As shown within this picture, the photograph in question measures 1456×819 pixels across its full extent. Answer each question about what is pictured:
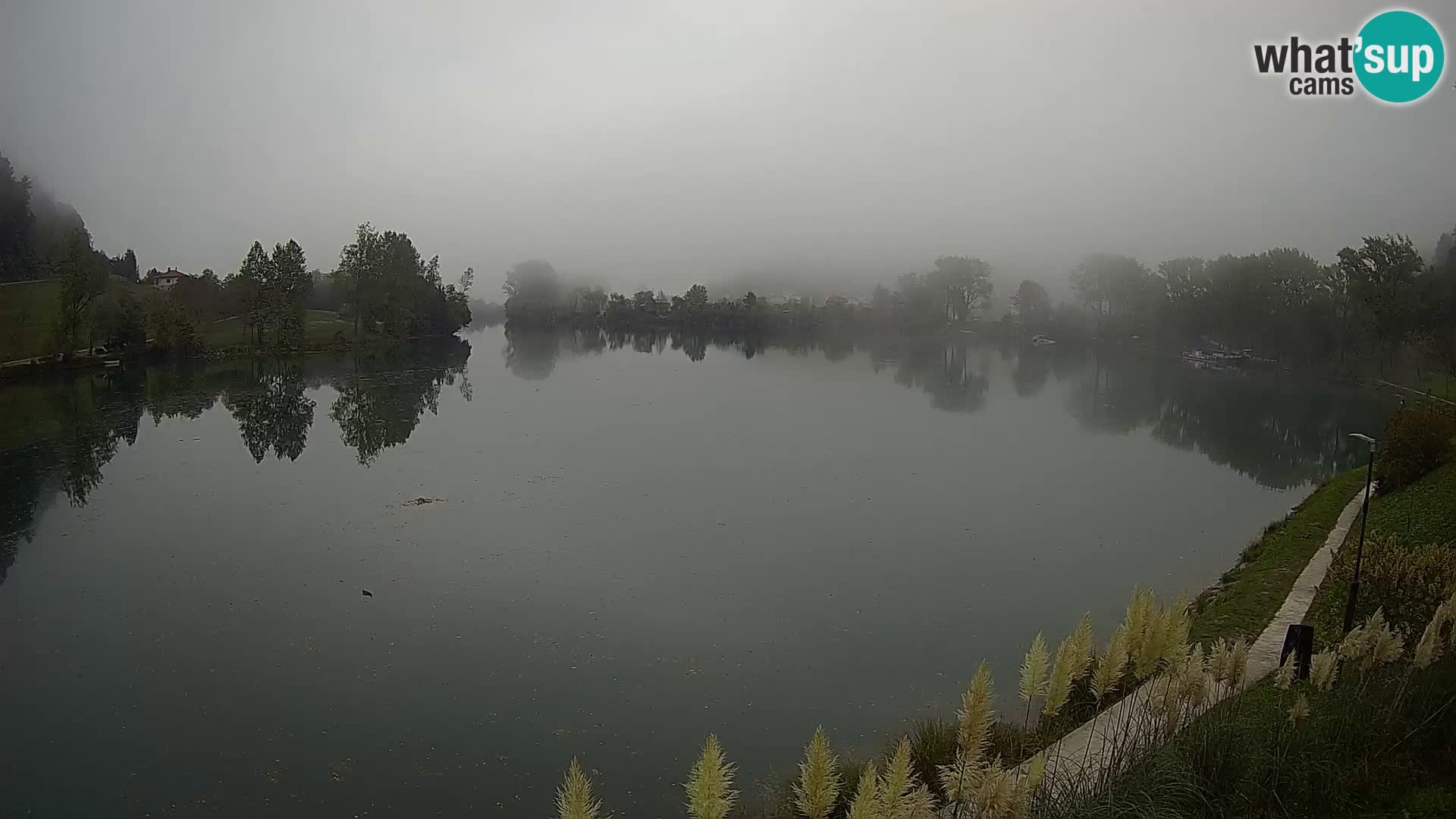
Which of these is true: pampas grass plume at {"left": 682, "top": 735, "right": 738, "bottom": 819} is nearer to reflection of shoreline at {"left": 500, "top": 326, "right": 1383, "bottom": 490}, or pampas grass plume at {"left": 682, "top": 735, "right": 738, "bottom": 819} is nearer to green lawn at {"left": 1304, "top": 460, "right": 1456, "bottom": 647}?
green lawn at {"left": 1304, "top": 460, "right": 1456, "bottom": 647}

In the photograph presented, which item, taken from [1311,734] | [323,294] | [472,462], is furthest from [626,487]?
[323,294]

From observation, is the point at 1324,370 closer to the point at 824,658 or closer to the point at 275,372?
the point at 824,658

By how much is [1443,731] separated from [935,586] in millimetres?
7490

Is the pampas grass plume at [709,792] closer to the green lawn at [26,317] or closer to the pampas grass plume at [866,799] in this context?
the pampas grass plume at [866,799]

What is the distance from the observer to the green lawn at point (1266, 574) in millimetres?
10711

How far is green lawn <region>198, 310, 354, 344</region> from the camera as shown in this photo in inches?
2172

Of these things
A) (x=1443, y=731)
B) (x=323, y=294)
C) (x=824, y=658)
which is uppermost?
(x=323, y=294)

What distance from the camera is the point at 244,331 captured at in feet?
192

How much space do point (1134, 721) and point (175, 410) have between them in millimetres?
34022

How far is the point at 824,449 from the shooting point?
24844 mm

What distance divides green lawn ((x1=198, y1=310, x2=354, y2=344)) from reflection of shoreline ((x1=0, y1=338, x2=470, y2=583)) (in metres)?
5.85

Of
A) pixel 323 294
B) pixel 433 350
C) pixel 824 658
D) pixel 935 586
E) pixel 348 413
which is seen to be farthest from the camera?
pixel 323 294

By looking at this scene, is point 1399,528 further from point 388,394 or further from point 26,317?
point 26,317

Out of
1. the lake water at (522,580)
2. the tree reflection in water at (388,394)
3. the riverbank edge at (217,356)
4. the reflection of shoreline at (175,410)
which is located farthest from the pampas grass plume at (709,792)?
the riverbank edge at (217,356)
